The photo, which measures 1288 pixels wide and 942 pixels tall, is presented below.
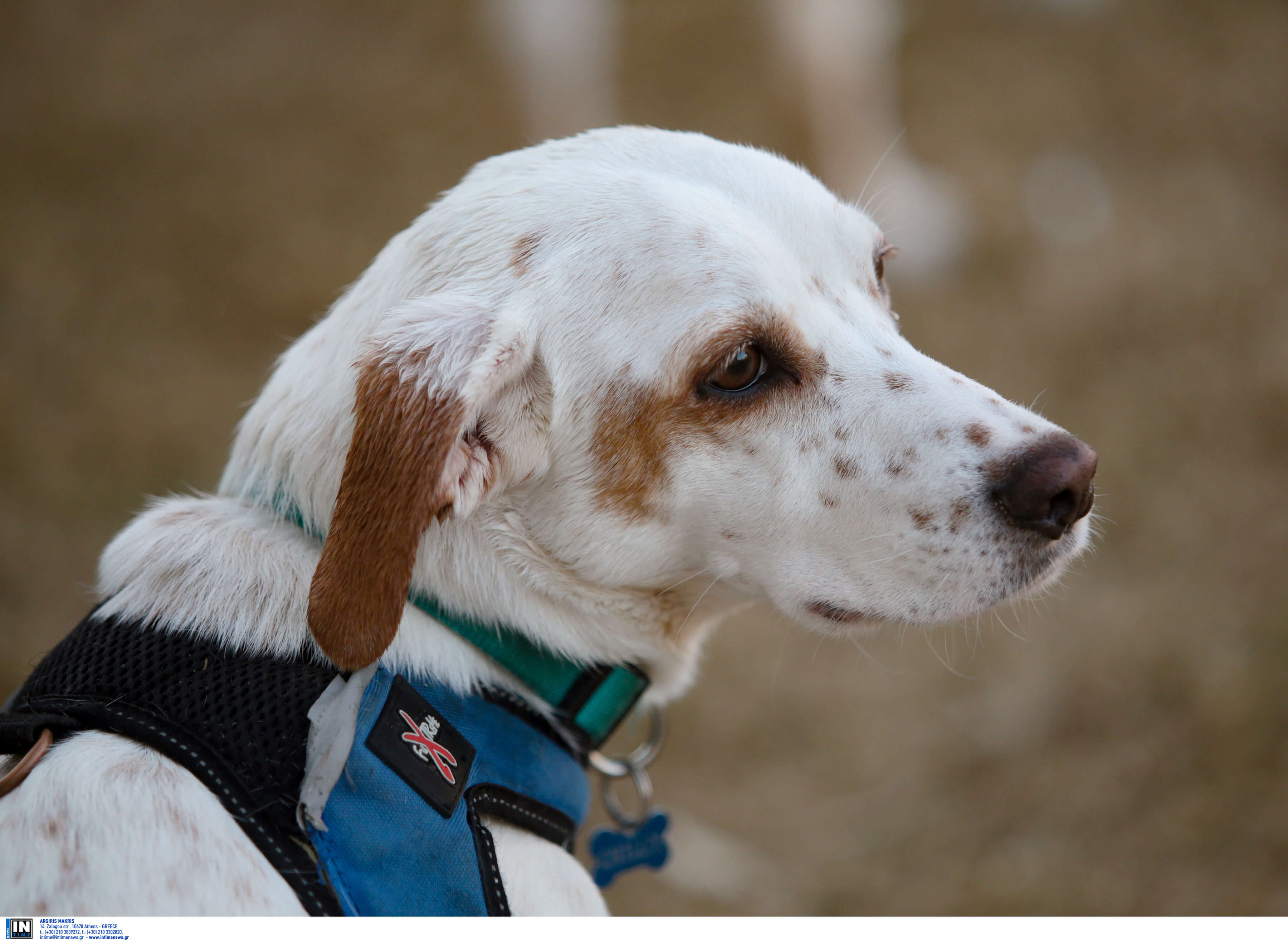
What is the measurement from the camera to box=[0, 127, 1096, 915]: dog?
153 centimetres

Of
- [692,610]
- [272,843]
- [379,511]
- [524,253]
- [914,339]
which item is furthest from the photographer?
[914,339]

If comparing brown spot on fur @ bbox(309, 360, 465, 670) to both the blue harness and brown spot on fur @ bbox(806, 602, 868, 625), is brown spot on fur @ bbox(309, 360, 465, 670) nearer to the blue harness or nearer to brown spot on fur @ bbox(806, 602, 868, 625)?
the blue harness

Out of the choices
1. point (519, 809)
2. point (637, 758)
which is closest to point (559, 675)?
point (519, 809)

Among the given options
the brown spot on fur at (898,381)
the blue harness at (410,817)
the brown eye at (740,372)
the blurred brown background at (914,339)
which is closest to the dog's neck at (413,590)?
the blue harness at (410,817)

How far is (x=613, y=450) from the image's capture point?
1653 millimetres

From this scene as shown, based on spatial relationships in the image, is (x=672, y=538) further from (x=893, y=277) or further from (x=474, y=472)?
(x=893, y=277)

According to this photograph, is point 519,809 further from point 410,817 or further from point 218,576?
point 218,576

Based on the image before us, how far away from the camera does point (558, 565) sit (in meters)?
1.67

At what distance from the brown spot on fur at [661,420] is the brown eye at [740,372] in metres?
0.02

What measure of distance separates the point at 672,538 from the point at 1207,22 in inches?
328

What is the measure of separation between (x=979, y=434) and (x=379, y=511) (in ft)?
3.20

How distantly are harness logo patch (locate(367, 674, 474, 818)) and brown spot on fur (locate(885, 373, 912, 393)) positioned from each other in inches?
36.4

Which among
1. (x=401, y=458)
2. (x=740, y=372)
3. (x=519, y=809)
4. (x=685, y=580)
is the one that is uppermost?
(x=740, y=372)

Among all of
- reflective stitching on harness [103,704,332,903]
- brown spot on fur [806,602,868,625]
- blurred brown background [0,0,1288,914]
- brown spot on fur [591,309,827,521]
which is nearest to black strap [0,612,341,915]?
reflective stitching on harness [103,704,332,903]
